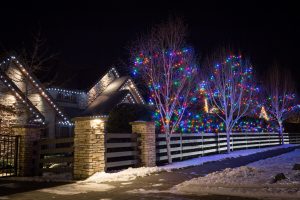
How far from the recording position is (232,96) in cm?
2170

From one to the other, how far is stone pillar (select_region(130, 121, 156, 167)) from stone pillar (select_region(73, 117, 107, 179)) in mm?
2525

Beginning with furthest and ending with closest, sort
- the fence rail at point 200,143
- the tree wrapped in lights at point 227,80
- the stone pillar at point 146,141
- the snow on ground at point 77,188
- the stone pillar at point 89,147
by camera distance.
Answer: the tree wrapped in lights at point 227,80 < the fence rail at point 200,143 < the stone pillar at point 146,141 < the stone pillar at point 89,147 < the snow on ground at point 77,188

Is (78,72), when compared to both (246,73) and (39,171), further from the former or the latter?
(39,171)

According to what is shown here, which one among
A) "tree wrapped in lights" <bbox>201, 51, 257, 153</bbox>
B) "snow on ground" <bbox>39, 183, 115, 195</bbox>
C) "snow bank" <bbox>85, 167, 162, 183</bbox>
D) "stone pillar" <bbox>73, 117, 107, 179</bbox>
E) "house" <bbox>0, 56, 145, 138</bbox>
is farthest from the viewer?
"tree wrapped in lights" <bbox>201, 51, 257, 153</bbox>

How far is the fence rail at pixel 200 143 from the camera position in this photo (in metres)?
15.6

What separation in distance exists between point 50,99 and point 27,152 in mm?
10044

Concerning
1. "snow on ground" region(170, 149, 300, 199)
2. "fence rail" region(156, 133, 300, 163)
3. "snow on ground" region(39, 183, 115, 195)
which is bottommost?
"snow on ground" region(39, 183, 115, 195)

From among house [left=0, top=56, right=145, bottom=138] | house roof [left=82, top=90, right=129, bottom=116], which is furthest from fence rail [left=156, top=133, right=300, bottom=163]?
house roof [left=82, top=90, right=129, bottom=116]

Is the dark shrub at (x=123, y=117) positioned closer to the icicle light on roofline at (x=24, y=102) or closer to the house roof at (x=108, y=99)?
the icicle light on roofline at (x=24, y=102)

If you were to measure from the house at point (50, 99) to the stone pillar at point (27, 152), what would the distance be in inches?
190

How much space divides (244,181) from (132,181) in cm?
327

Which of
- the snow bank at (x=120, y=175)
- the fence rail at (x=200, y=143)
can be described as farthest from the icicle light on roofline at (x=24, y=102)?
the snow bank at (x=120, y=175)

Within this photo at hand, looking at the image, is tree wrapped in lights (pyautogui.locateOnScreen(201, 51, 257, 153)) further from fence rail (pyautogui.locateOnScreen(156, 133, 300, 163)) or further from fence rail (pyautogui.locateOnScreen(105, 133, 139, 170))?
fence rail (pyautogui.locateOnScreen(105, 133, 139, 170))

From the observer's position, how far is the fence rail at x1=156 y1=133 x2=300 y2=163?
15620mm
